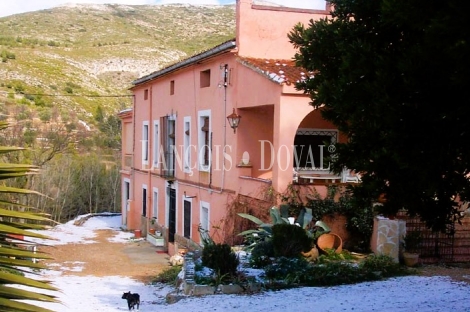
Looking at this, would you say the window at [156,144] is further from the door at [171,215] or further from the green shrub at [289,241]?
the green shrub at [289,241]

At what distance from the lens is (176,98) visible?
72.4ft

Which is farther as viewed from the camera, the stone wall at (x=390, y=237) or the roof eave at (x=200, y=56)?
the roof eave at (x=200, y=56)

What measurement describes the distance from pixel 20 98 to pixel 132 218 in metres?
18.8

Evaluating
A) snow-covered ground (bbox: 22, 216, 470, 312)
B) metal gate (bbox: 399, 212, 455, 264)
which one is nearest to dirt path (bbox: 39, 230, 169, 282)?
snow-covered ground (bbox: 22, 216, 470, 312)

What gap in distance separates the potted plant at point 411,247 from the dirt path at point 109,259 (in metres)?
7.14

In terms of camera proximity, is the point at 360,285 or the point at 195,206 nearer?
the point at 360,285

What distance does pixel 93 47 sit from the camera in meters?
62.1

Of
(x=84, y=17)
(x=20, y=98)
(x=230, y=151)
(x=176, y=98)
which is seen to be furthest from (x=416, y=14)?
(x=84, y=17)

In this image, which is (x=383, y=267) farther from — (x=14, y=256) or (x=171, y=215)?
(x=171, y=215)

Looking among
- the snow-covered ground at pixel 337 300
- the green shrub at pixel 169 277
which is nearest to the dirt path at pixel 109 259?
the green shrub at pixel 169 277

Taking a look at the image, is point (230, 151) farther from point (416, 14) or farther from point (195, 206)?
point (416, 14)

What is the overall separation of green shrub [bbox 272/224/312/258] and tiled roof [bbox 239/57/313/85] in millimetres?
3561

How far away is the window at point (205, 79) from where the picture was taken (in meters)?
19.2

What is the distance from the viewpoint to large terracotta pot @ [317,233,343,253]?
41.7 feet
